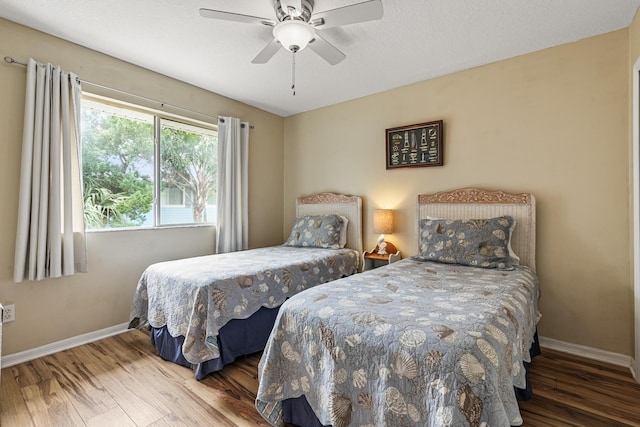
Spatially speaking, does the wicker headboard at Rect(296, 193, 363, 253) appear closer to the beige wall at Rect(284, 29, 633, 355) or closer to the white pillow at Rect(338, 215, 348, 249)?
the white pillow at Rect(338, 215, 348, 249)

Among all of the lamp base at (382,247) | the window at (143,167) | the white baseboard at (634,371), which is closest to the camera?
the white baseboard at (634,371)

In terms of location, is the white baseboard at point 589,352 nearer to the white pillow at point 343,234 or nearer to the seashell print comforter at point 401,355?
the seashell print comforter at point 401,355

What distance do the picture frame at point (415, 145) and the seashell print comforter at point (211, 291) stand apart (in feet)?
4.51

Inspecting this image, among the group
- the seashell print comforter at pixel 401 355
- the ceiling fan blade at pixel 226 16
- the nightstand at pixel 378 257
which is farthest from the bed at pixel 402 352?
the ceiling fan blade at pixel 226 16

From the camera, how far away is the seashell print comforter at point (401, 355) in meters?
1.06

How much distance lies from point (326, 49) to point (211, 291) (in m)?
1.84

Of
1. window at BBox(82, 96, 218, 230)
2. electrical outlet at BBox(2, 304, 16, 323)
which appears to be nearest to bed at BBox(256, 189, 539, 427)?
electrical outlet at BBox(2, 304, 16, 323)

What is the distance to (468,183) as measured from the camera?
2.92 meters

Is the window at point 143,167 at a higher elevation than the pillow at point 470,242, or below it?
higher

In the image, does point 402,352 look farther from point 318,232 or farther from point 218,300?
point 318,232

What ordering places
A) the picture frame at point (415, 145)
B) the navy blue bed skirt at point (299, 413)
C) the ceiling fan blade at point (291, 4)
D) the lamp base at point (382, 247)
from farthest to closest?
1. the lamp base at point (382, 247)
2. the picture frame at point (415, 145)
3. the ceiling fan blade at point (291, 4)
4. the navy blue bed skirt at point (299, 413)

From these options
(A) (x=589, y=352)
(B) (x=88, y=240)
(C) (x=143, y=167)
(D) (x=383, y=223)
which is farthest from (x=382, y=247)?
(B) (x=88, y=240)

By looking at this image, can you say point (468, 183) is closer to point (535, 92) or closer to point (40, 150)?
point (535, 92)

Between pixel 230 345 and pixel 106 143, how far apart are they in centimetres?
215
